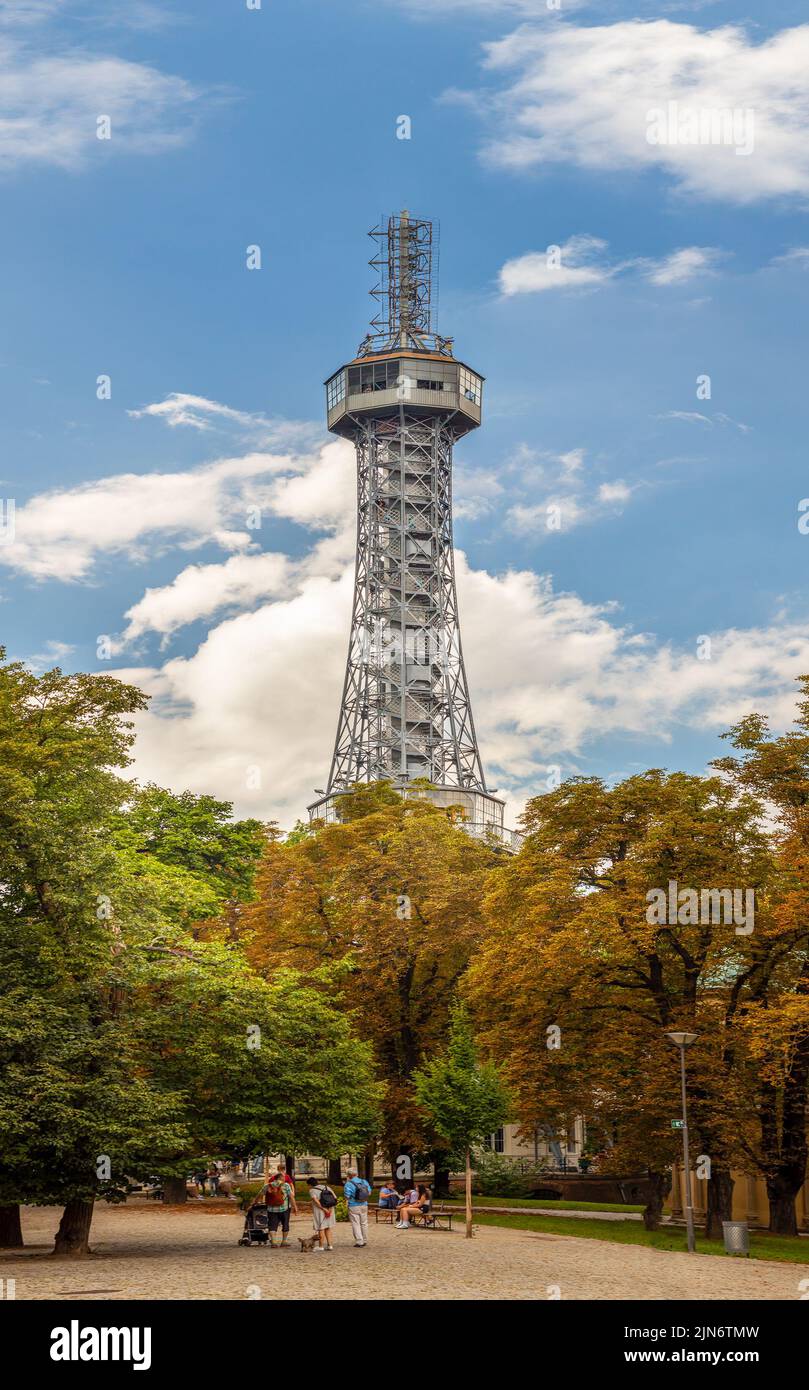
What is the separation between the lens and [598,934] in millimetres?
43031

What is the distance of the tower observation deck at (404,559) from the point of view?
478 ft

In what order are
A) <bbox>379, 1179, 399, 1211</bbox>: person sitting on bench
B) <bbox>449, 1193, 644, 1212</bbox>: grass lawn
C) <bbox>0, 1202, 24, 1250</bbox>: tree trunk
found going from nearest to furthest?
<bbox>0, 1202, 24, 1250</bbox>: tree trunk, <bbox>379, 1179, 399, 1211</bbox>: person sitting on bench, <bbox>449, 1193, 644, 1212</bbox>: grass lawn

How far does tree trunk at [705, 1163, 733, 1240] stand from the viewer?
44.0 metres

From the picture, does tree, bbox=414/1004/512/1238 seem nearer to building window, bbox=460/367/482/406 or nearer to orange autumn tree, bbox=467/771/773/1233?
orange autumn tree, bbox=467/771/773/1233

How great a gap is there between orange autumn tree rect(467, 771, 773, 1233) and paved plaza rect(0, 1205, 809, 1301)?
436 centimetres

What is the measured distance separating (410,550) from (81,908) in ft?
390

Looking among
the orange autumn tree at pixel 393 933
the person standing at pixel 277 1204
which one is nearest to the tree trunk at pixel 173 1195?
the orange autumn tree at pixel 393 933

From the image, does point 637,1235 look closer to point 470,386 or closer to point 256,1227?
point 256,1227

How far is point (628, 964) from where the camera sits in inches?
1772

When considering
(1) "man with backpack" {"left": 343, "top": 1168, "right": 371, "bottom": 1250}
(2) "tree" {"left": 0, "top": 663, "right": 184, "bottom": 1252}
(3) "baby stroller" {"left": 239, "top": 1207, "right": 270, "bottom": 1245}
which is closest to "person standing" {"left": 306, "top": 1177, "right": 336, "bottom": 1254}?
(1) "man with backpack" {"left": 343, "top": 1168, "right": 371, "bottom": 1250}

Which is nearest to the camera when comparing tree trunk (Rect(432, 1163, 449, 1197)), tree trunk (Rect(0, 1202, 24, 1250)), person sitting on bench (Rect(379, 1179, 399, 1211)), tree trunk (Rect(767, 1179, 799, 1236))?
tree trunk (Rect(0, 1202, 24, 1250))

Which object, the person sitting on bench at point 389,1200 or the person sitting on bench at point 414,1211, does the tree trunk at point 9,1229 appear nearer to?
the person sitting on bench at point 414,1211
